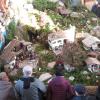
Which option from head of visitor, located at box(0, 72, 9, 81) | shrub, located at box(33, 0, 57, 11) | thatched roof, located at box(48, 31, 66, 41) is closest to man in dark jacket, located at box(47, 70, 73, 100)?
head of visitor, located at box(0, 72, 9, 81)

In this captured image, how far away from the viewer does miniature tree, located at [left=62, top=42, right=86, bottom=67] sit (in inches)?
405

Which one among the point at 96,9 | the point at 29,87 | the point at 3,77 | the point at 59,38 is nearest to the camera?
the point at 29,87

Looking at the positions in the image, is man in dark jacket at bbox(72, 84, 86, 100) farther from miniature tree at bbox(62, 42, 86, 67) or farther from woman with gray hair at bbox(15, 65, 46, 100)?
miniature tree at bbox(62, 42, 86, 67)

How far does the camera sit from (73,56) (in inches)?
404

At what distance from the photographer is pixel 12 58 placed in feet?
34.7

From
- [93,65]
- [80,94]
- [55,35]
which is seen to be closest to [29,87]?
[80,94]

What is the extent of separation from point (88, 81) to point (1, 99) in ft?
9.72

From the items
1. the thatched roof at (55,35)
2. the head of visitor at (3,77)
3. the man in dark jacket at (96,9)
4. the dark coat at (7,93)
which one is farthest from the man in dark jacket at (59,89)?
the man in dark jacket at (96,9)

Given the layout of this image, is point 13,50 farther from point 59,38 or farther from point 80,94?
point 80,94

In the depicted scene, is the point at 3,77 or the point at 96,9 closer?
the point at 3,77

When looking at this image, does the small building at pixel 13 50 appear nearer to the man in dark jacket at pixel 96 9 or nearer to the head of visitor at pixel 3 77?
the head of visitor at pixel 3 77

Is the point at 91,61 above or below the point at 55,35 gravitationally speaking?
below

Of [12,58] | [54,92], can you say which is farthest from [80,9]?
[54,92]

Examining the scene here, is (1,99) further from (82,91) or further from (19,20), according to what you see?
(19,20)
